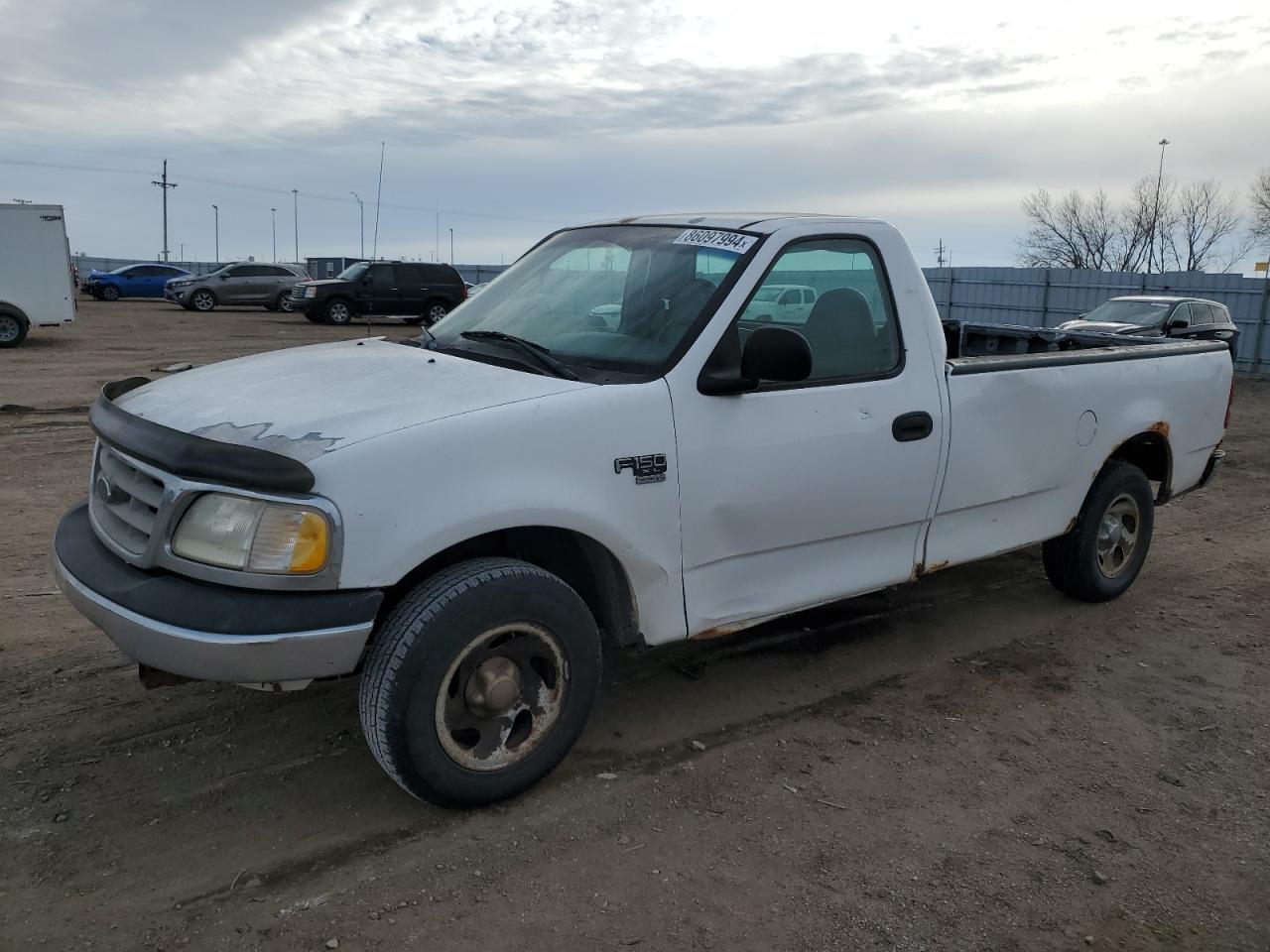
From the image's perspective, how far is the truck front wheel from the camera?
19.0 m

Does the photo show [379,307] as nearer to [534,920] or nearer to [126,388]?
[126,388]

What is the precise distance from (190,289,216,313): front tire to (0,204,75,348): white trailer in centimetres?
1304

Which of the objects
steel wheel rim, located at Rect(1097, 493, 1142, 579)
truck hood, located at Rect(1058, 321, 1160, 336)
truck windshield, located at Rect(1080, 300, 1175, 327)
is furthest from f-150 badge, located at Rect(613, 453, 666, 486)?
truck windshield, located at Rect(1080, 300, 1175, 327)

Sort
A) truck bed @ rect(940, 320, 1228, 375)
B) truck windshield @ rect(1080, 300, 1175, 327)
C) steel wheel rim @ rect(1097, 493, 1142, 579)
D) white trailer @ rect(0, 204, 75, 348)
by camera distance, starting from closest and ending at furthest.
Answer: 1. truck bed @ rect(940, 320, 1228, 375)
2. steel wheel rim @ rect(1097, 493, 1142, 579)
3. truck windshield @ rect(1080, 300, 1175, 327)
4. white trailer @ rect(0, 204, 75, 348)

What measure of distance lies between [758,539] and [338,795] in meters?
1.72

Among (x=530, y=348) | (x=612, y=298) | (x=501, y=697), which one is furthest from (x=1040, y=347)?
(x=501, y=697)

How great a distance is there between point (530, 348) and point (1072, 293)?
87.9 feet

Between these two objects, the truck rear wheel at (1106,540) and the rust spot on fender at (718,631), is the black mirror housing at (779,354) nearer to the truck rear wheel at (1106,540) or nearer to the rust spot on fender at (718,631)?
the rust spot on fender at (718,631)

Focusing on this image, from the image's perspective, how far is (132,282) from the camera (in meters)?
38.6

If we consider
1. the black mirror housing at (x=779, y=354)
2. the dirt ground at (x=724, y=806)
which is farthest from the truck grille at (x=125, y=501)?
the black mirror housing at (x=779, y=354)

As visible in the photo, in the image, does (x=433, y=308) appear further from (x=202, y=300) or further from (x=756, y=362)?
(x=756, y=362)

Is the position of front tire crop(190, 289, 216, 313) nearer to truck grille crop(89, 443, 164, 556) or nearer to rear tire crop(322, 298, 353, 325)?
rear tire crop(322, 298, 353, 325)

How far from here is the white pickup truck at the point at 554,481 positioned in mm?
2904

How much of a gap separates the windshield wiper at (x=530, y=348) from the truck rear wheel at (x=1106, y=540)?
309 cm
